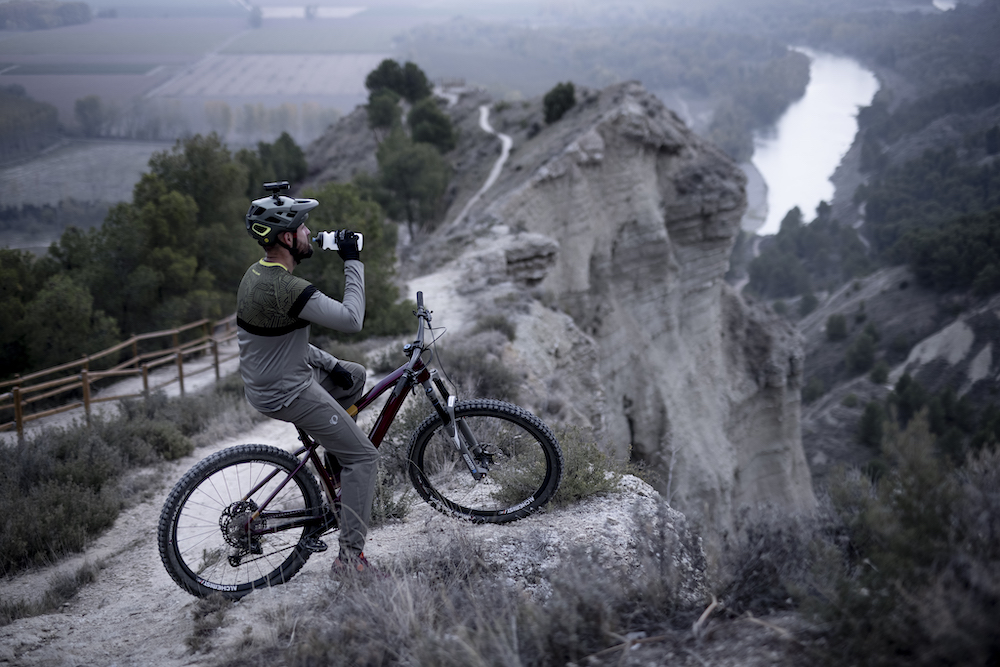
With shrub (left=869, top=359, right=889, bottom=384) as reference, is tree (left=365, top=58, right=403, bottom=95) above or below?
above

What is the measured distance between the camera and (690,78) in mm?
148250

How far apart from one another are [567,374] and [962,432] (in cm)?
3380

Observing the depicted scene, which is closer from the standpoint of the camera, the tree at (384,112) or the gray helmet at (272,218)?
the gray helmet at (272,218)

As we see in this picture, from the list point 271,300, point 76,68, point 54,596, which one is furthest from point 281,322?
point 76,68

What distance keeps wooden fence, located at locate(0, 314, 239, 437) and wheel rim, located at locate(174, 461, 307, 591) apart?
508 centimetres

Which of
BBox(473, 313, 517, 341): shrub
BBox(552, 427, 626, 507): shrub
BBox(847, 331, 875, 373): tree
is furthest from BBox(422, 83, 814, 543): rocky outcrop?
BBox(847, 331, 875, 373): tree

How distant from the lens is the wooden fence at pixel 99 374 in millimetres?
8820

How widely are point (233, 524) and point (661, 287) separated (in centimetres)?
2070

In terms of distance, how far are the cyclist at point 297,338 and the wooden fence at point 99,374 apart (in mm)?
5884

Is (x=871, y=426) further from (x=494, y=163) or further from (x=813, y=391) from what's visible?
(x=494, y=163)

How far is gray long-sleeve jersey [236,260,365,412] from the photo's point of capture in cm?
328

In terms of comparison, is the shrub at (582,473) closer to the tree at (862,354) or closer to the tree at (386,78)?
the tree at (862,354)

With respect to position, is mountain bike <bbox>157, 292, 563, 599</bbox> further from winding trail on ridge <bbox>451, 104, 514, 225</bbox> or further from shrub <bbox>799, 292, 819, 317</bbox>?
shrub <bbox>799, 292, 819, 317</bbox>

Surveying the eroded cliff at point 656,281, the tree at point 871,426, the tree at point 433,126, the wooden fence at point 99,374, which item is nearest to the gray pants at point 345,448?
the wooden fence at point 99,374
